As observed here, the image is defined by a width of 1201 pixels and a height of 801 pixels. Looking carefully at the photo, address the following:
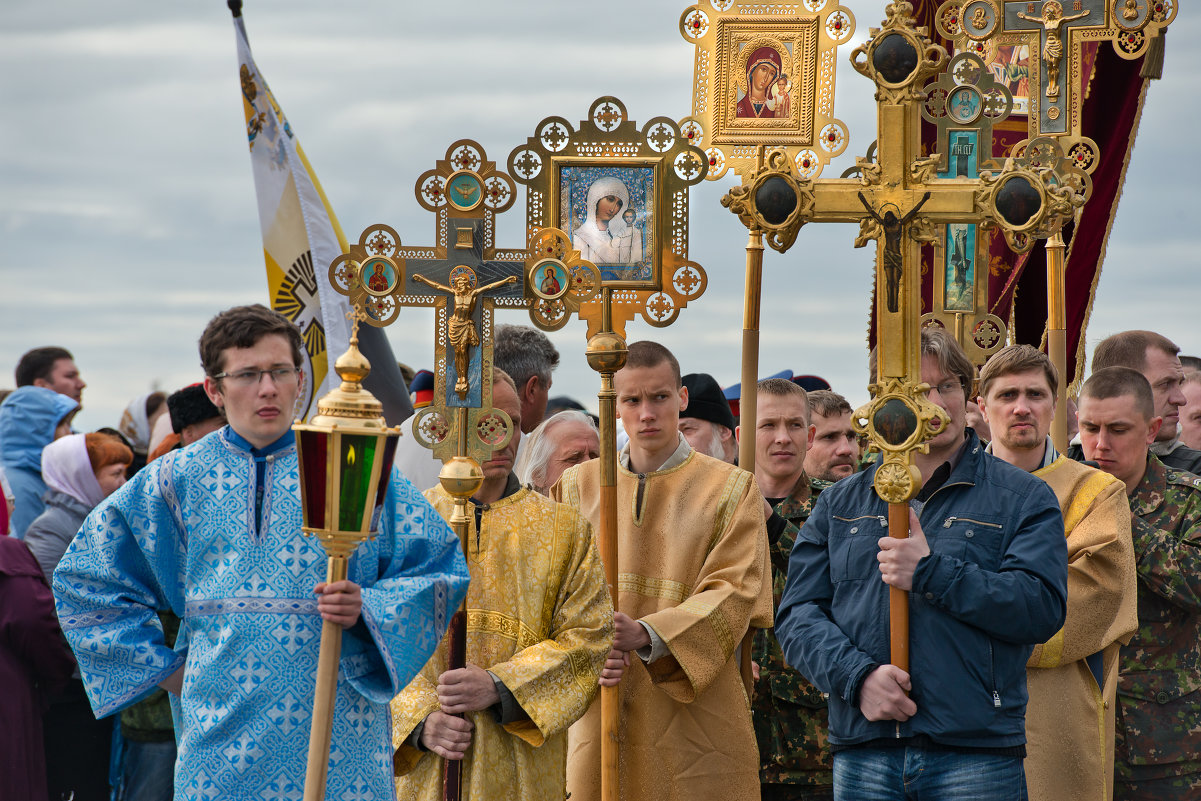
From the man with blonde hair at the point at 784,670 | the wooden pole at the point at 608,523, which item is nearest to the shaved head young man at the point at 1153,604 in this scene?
the man with blonde hair at the point at 784,670

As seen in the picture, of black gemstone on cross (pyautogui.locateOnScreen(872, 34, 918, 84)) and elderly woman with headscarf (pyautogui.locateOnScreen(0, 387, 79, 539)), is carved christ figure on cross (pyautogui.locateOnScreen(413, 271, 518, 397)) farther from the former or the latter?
elderly woman with headscarf (pyautogui.locateOnScreen(0, 387, 79, 539))

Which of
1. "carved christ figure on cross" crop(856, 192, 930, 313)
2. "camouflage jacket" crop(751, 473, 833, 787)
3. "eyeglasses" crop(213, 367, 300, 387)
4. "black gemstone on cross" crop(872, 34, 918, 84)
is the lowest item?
"camouflage jacket" crop(751, 473, 833, 787)

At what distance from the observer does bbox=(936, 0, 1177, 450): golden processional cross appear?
5668 mm

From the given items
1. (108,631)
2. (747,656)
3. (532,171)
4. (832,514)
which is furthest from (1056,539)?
(108,631)

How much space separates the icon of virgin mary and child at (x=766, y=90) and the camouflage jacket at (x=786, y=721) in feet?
5.05

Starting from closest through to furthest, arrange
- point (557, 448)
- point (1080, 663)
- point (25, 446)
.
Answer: point (1080, 663), point (557, 448), point (25, 446)

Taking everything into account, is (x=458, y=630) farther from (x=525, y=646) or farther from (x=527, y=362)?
(x=527, y=362)

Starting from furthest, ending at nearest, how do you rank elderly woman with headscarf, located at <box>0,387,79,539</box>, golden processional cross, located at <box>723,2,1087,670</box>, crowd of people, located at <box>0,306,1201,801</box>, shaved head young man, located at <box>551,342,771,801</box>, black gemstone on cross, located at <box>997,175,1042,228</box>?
elderly woman with headscarf, located at <box>0,387,79,539</box>, shaved head young man, located at <box>551,342,771,801</box>, black gemstone on cross, located at <box>997,175,1042,228</box>, golden processional cross, located at <box>723,2,1087,670</box>, crowd of people, located at <box>0,306,1201,801</box>

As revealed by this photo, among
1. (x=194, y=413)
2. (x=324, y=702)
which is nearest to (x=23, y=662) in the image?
(x=194, y=413)

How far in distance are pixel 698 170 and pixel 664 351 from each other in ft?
2.20

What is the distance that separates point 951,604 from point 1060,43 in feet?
8.82

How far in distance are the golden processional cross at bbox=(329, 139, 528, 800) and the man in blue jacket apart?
3.55ft

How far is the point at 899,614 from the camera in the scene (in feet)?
13.5

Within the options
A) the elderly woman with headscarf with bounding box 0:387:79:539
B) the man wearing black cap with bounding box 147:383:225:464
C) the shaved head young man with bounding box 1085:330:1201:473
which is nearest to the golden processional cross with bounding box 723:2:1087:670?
the shaved head young man with bounding box 1085:330:1201:473
